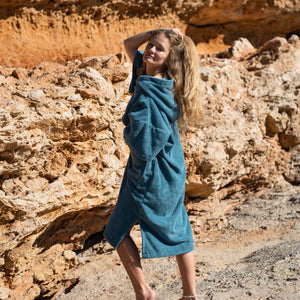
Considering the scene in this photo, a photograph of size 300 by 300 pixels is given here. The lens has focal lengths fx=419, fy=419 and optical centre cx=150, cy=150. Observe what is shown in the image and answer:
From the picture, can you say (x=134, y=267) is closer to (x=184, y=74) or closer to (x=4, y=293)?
(x=184, y=74)

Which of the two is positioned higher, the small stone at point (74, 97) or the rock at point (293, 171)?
the small stone at point (74, 97)

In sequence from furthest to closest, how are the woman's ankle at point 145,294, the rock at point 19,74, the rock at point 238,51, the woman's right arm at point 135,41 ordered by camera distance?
the rock at point 238,51, the rock at point 19,74, the woman's right arm at point 135,41, the woman's ankle at point 145,294

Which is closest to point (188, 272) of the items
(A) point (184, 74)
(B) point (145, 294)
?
(B) point (145, 294)

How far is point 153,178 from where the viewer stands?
7.30 ft

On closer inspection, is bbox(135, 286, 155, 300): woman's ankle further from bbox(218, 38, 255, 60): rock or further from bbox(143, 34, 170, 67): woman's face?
bbox(218, 38, 255, 60): rock

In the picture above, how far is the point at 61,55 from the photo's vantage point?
4.88 metres

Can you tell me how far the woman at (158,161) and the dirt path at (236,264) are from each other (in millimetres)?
566

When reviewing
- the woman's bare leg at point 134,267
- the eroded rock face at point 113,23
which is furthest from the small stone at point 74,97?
the eroded rock face at point 113,23

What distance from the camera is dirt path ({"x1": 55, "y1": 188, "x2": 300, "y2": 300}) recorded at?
267cm

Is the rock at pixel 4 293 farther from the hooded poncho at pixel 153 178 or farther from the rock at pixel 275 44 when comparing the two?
the rock at pixel 275 44

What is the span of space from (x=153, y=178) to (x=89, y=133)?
1.28 meters

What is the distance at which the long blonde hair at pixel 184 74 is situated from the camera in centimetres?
233

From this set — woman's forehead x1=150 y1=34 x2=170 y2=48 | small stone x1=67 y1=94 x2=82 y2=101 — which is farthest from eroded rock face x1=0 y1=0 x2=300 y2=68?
woman's forehead x1=150 y1=34 x2=170 y2=48

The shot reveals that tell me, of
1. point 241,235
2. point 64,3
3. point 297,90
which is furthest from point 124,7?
point 241,235
